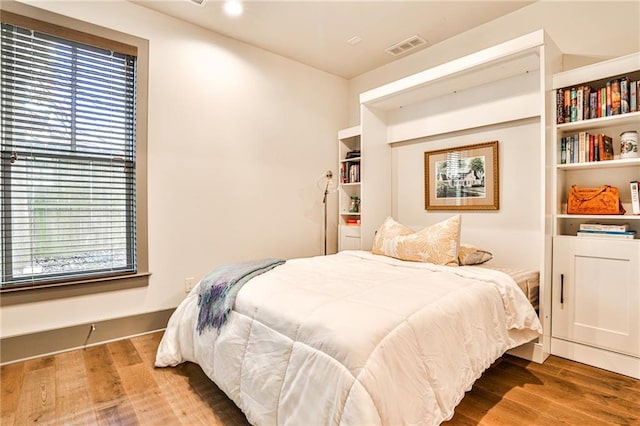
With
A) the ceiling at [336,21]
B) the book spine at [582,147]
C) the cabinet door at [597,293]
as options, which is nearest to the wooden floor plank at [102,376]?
the ceiling at [336,21]

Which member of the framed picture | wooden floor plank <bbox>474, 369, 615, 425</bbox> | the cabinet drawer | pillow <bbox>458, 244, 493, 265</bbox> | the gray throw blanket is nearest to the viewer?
wooden floor plank <bbox>474, 369, 615, 425</bbox>

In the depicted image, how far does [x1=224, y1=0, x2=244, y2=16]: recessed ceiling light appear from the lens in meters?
2.83

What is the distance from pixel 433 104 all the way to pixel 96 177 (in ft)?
10.4

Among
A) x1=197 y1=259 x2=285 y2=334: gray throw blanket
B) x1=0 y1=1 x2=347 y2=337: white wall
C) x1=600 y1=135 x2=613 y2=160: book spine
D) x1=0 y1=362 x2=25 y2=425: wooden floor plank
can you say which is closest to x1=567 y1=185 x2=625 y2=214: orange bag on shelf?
x1=600 y1=135 x2=613 y2=160: book spine

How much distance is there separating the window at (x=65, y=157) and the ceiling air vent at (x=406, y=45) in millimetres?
2535

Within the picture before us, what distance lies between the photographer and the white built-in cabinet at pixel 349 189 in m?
3.82

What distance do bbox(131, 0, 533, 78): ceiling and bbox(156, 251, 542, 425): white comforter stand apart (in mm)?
2275

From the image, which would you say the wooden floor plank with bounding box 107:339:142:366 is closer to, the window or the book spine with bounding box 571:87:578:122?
the window

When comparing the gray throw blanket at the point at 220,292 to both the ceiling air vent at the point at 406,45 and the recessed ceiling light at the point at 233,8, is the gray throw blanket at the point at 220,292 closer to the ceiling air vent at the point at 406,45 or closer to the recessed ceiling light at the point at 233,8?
the recessed ceiling light at the point at 233,8

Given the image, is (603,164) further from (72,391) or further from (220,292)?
(72,391)

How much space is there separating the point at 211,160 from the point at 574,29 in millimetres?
3265

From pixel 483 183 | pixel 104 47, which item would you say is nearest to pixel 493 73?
pixel 483 183

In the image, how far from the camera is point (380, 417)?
116cm

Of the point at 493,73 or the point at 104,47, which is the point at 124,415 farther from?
the point at 493,73
